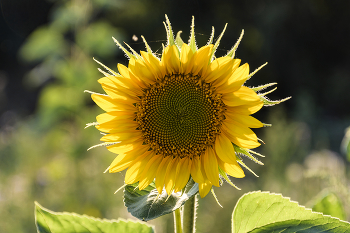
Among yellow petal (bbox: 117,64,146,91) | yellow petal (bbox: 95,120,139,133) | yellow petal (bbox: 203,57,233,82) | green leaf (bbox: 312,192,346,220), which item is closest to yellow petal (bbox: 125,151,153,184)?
yellow petal (bbox: 95,120,139,133)

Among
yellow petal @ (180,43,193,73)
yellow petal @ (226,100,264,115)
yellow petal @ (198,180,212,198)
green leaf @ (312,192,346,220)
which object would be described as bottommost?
green leaf @ (312,192,346,220)

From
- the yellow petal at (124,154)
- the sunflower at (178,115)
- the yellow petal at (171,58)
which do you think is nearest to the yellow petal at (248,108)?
the sunflower at (178,115)

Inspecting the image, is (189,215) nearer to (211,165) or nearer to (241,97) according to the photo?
(211,165)

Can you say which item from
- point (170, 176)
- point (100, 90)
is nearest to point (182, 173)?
point (170, 176)

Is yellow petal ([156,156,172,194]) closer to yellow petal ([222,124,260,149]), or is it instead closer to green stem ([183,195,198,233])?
green stem ([183,195,198,233])

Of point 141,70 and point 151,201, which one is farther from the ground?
point 141,70

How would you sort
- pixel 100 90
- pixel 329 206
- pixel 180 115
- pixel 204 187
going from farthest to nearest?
pixel 100 90, pixel 329 206, pixel 180 115, pixel 204 187

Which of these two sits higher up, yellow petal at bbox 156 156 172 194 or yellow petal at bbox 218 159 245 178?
yellow petal at bbox 156 156 172 194
